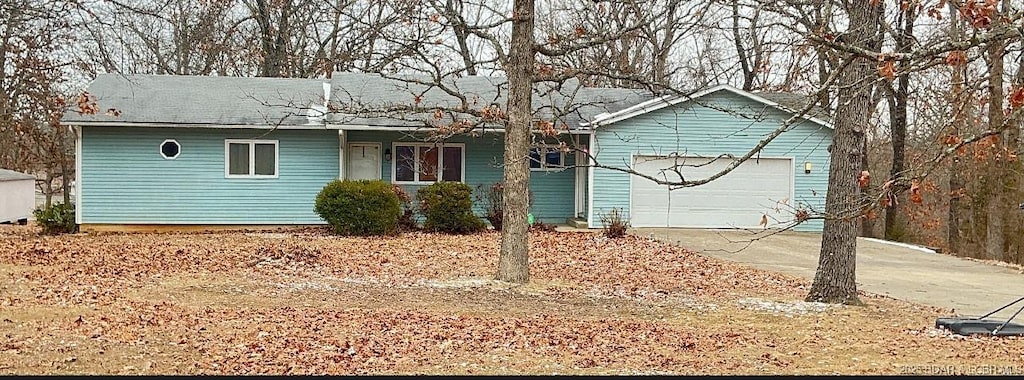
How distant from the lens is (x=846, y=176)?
33.1 ft

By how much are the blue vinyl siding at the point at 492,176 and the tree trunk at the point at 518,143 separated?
8946 millimetres

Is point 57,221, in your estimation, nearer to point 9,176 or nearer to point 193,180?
point 193,180

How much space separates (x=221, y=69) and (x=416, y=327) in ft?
78.8

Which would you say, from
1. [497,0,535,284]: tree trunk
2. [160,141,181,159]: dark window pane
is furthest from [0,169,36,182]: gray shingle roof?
[497,0,535,284]: tree trunk

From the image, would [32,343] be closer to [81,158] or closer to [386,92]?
[81,158]

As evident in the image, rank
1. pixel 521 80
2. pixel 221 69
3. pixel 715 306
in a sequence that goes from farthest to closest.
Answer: pixel 221 69
pixel 521 80
pixel 715 306

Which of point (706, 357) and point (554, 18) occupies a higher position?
point (554, 18)

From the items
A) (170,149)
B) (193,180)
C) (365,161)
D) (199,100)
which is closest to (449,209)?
(365,161)

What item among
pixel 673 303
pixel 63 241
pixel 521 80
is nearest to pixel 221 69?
pixel 63 241

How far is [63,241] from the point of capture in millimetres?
17234

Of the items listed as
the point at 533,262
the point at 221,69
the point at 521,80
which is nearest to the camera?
the point at 521,80

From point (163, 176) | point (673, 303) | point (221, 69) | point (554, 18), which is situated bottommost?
point (673, 303)

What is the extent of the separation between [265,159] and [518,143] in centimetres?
995

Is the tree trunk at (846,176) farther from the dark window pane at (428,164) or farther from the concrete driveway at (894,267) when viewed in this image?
the dark window pane at (428,164)
